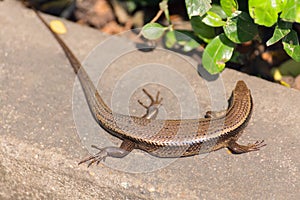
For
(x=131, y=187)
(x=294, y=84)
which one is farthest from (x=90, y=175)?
(x=294, y=84)

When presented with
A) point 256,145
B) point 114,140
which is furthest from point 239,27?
point 114,140

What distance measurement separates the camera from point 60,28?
14.8ft

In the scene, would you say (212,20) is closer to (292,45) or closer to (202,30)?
(202,30)

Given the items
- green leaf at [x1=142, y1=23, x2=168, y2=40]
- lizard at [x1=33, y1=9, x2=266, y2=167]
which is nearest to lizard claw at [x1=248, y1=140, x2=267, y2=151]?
lizard at [x1=33, y1=9, x2=266, y2=167]

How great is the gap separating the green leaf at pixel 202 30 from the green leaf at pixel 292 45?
25.6 inches

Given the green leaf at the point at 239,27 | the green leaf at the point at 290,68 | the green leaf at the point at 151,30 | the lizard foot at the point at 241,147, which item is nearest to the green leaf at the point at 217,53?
the green leaf at the point at 239,27

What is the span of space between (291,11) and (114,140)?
1.48m

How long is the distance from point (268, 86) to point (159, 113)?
35.3 inches

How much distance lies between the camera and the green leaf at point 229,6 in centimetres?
348

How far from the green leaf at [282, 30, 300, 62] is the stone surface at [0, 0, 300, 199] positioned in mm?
453

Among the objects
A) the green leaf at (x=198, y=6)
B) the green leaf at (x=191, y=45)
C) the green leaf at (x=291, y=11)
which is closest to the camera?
the green leaf at (x=291, y=11)

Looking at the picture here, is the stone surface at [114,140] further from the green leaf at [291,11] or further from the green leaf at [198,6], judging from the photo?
the green leaf at [291,11]

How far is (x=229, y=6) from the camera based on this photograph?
350 centimetres

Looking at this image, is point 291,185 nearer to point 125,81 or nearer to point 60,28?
point 125,81
